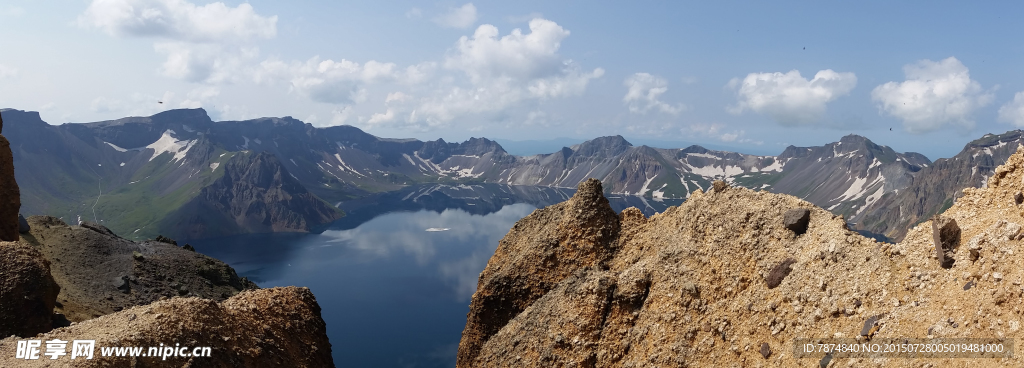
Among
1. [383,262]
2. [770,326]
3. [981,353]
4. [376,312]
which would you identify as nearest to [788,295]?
[770,326]

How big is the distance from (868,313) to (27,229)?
272 ft

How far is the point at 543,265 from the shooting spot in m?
31.6

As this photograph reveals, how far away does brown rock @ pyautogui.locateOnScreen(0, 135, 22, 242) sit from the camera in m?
47.3

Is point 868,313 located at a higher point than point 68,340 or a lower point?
higher

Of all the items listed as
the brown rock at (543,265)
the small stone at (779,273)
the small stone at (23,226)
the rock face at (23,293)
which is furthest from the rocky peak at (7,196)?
the small stone at (779,273)

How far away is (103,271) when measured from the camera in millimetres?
61062

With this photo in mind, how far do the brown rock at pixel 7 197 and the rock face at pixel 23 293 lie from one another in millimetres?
16859

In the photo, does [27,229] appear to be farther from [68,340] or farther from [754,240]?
[754,240]

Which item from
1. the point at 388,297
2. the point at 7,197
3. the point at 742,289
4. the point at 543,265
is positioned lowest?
the point at 388,297

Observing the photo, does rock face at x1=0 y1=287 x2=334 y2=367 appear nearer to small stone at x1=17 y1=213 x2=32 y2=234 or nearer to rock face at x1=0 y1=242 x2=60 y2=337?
rock face at x1=0 y1=242 x2=60 y2=337

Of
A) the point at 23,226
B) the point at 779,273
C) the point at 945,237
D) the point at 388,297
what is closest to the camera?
the point at 945,237

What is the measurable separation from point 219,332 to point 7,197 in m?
40.5

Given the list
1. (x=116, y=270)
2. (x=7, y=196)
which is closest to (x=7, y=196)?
(x=7, y=196)

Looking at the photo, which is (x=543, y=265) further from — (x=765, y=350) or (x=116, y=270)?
(x=116, y=270)
